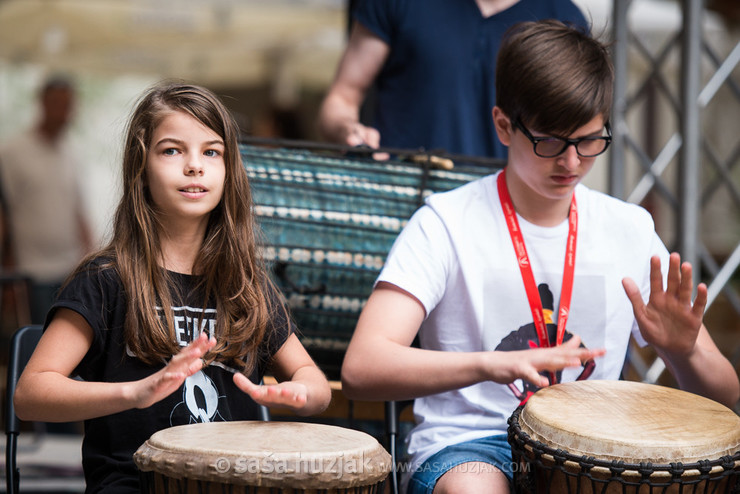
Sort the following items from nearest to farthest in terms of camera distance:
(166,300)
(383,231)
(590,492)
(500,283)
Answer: (590,492)
(166,300)
(500,283)
(383,231)

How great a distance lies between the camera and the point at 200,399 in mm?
1854

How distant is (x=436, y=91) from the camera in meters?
2.82

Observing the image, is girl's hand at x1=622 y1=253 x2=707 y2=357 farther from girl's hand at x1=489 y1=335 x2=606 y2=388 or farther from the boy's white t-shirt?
girl's hand at x1=489 y1=335 x2=606 y2=388

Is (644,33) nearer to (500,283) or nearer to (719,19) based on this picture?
(719,19)

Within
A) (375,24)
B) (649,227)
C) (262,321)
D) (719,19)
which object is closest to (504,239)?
(649,227)

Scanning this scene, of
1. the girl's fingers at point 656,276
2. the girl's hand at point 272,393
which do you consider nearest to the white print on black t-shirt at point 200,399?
the girl's hand at point 272,393

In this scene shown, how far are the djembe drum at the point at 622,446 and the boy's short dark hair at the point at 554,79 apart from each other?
64cm

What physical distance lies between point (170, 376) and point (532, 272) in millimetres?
923

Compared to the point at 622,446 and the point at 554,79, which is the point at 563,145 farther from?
the point at 622,446

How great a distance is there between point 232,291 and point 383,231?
71cm

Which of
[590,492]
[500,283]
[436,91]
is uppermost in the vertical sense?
[436,91]

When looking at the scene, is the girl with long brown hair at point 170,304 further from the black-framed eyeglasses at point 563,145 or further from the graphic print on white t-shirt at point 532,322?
the black-framed eyeglasses at point 563,145

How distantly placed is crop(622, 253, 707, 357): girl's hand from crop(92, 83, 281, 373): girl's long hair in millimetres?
834

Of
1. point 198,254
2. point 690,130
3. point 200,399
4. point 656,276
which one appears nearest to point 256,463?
point 200,399
